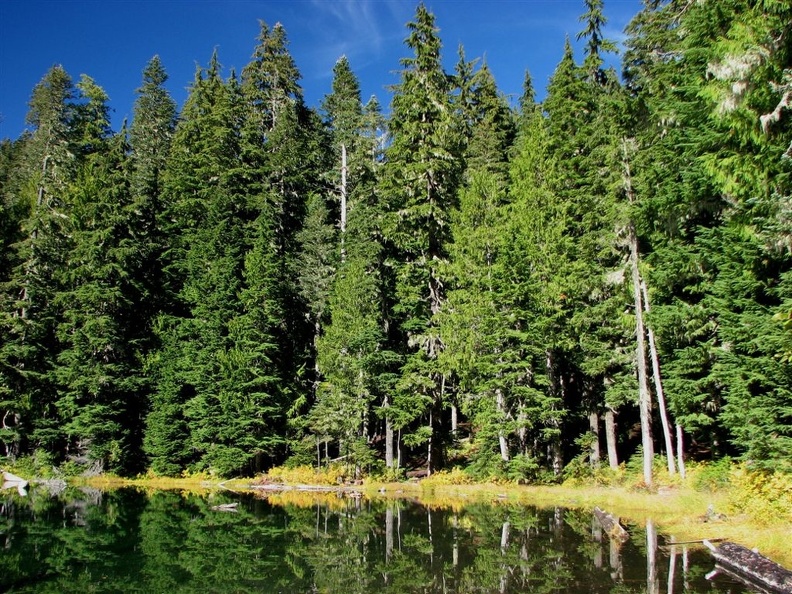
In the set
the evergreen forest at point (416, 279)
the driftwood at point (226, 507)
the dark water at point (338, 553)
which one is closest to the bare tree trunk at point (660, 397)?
the evergreen forest at point (416, 279)

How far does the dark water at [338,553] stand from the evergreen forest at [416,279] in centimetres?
651

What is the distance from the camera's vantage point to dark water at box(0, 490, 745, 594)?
10.6 meters

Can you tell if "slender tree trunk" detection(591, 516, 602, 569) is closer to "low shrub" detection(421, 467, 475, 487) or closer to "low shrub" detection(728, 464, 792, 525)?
"low shrub" detection(728, 464, 792, 525)

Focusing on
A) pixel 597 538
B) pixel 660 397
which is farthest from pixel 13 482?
pixel 660 397

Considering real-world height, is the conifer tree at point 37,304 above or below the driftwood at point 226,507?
above

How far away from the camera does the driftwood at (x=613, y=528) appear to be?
1436 centimetres

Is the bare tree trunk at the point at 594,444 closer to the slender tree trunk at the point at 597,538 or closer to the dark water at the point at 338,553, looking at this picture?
the dark water at the point at 338,553

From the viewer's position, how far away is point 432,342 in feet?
100

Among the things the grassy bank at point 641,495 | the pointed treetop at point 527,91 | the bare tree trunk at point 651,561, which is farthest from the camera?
the pointed treetop at point 527,91

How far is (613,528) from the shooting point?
1512 centimetres

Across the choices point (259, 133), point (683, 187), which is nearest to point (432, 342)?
point (683, 187)

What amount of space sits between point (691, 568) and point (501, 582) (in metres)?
3.96

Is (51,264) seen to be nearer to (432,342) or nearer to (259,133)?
(259,133)

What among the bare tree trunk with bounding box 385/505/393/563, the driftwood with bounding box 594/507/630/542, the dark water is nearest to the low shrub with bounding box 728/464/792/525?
the dark water
